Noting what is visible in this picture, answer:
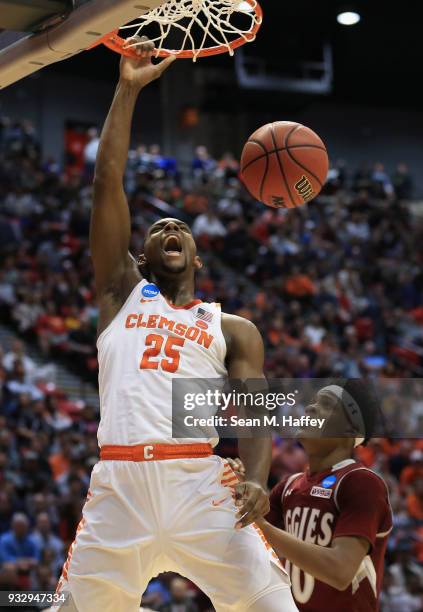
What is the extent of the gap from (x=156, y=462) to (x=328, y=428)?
3.40ft

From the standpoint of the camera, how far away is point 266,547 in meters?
3.39

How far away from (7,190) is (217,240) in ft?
11.8

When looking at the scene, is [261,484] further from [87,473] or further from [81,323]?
[81,323]

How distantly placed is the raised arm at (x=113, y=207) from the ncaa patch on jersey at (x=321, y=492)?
3.77 feet

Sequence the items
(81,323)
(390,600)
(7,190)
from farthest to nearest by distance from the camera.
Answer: (7,190) < (81,323) < (390,600)

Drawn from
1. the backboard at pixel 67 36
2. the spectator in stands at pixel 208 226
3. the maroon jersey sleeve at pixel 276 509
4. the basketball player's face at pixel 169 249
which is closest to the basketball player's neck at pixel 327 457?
the maroon jersey sleeve at pixel 276 509

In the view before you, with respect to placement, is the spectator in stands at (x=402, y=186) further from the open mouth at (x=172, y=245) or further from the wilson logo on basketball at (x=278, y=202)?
the open mouth at (x=172, y=245)

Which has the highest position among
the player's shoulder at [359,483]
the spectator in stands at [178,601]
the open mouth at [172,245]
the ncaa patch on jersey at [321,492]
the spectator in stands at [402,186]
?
the spectator in stands at [402,186]

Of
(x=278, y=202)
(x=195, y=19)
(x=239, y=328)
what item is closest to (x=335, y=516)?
(x=239, y=328)

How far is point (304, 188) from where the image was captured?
4391 millimetres

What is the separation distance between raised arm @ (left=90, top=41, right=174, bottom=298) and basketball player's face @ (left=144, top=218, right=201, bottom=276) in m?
0.09

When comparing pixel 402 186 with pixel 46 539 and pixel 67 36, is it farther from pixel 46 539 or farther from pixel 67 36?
pixel 67 36

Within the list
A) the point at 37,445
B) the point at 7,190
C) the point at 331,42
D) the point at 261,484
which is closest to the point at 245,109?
the point at 331,42

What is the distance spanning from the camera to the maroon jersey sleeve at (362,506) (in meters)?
3.71
